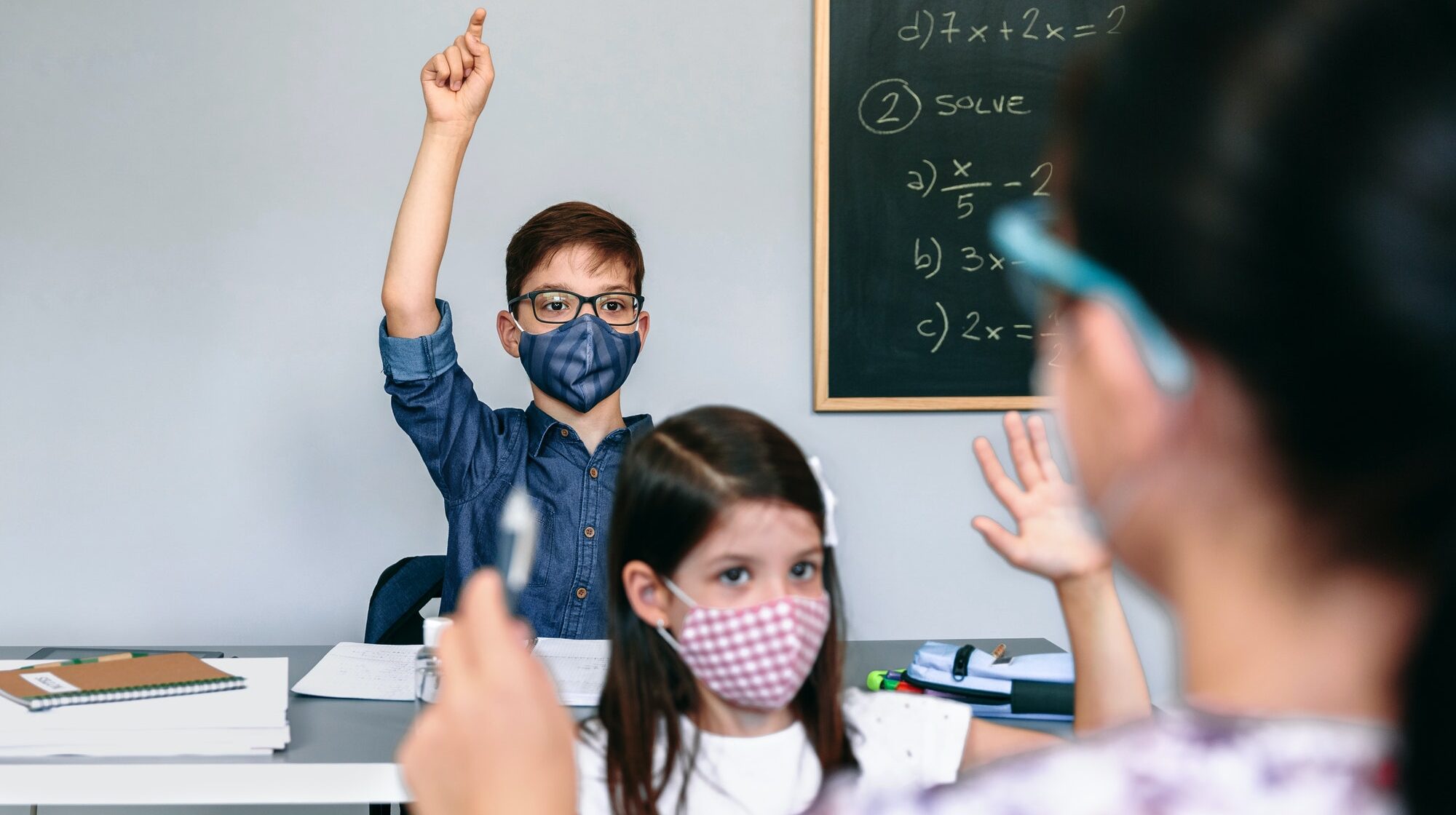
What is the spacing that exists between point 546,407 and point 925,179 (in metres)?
1.16

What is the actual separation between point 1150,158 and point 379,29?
2.53m

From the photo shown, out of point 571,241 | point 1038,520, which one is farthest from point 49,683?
point 1038,520

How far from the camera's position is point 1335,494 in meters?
0.37

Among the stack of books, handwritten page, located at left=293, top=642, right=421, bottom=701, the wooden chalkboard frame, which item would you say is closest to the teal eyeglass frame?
the stack of books

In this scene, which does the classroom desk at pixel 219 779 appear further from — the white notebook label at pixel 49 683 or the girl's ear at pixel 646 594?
the girl's ear at pixel 646 594

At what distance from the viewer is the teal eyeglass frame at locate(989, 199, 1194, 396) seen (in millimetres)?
398

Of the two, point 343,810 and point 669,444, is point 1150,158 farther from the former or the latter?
point 343,810

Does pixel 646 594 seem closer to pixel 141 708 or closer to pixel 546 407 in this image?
pixel 141 708

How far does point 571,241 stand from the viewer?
1.96 m

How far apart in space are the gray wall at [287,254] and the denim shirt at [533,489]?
0.69 metres

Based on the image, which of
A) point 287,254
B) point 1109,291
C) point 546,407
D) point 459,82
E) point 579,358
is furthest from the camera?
point 287,254

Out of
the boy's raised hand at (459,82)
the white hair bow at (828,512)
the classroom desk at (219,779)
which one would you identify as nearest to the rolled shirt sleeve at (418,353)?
the boy's raised hand at (459,82)

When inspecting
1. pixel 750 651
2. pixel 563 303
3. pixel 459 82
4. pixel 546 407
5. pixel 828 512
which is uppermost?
pixel 459 82

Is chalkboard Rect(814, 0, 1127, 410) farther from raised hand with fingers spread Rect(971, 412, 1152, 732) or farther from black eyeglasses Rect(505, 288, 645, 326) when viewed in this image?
raised hand with fingers spread Rect(971, 412, 1152, 732)
